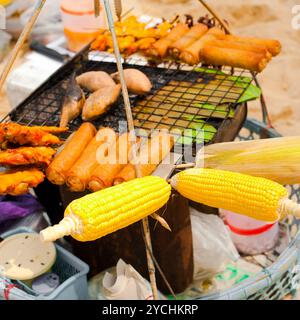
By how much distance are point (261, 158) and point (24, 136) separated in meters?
1.29

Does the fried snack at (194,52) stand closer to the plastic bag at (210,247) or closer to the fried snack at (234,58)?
the fried snack at (234,58)

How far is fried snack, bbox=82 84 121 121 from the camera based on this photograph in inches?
122

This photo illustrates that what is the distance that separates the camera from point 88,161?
2.74m

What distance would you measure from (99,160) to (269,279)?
4.39 feet

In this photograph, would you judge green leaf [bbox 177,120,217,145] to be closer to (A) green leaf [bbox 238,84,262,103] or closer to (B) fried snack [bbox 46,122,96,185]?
(A) green leaf [bbox 238,84,262,103]

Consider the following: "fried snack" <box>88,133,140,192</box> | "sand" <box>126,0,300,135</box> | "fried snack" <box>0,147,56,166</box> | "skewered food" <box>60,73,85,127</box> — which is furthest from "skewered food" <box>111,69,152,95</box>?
"sand" <box>126,0,300,135</box>

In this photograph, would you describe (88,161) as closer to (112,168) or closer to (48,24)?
(112,168)

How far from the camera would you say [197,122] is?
10.2 ft

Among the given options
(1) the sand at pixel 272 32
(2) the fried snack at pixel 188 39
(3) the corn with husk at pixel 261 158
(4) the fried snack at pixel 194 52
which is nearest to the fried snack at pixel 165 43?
(2) the fried snack at pixel 188 39

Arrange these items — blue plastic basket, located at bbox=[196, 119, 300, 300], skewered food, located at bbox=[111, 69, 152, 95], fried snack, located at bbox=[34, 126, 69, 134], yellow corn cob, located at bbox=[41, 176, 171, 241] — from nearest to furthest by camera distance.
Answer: yellow corn cob, located at bbox=[41, 176, 171, 241] < fried snack, located at bbox=[34, 126, 69, 134] < blue plastic basket, located at bbox=[196, 119, 300, 300] < skewered food, located at bbox=[111, 69, 152, 95]

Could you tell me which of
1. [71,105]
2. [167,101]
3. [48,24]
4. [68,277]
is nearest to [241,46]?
[167,101]

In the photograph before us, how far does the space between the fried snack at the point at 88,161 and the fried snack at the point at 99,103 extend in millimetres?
199

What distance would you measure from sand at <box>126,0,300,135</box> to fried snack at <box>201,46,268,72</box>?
173cm

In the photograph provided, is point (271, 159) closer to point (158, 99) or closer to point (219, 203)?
point (219, 203)
